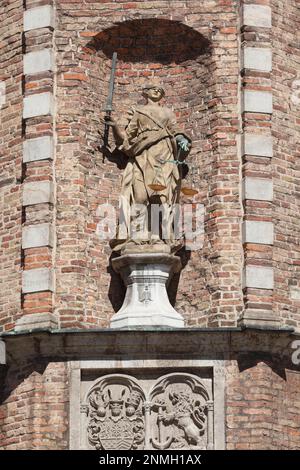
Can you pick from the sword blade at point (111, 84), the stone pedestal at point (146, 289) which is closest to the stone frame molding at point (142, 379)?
the stone pedestal at point (146, 289)

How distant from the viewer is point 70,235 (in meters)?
21.9

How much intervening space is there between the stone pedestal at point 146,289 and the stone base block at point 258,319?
0.77 metres

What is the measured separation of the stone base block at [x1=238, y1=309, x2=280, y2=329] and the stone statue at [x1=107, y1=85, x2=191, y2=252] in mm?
1224

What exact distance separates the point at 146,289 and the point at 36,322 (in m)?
1.31

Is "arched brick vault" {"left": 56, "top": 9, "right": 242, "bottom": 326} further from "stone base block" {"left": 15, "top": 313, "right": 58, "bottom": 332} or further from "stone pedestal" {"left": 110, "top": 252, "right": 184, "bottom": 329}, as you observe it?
"stone pedestal" {"left": 110, "top": 252, "right": 184, "bottom": 329}

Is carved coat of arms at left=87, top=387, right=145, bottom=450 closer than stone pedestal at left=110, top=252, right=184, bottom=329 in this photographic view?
Yes

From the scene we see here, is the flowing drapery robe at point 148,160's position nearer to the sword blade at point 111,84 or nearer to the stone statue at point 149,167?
the stone statue at point 149,167

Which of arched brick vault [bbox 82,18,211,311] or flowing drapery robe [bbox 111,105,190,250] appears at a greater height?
arched brick vault [bbox 82,18,211,311]

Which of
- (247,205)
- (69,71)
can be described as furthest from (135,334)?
(69,71)

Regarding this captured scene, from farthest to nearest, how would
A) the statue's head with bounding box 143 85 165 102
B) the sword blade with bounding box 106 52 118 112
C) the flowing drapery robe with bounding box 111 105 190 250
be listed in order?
the statue's head with bounding box 143 85 165 102
the sword blade with bounding box 106 52 118 112
the flowing drapery robe with bounding box 111 105 190 250

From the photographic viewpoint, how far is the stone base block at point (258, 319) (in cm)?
2119

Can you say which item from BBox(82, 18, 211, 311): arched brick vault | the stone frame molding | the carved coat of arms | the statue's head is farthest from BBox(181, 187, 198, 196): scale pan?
the carved coat of arms

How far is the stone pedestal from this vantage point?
21.5 meters

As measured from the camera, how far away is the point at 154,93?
2269 centimetres
